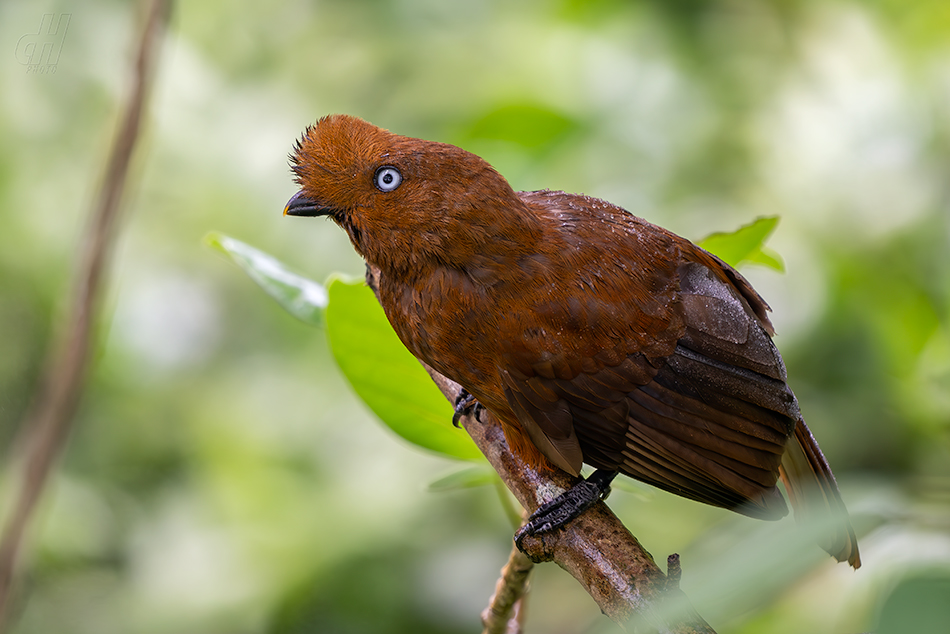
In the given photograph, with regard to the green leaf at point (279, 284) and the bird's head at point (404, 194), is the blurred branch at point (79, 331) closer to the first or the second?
the bird's head at point (404, 194)

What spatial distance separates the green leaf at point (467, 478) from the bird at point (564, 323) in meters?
0.18

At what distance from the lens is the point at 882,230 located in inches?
123

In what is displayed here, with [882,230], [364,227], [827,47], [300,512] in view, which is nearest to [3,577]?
[364,227]

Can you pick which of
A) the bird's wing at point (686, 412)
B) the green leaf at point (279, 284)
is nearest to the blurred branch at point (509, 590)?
the bird's wing at point (686, 412)

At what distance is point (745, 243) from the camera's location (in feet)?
5.00

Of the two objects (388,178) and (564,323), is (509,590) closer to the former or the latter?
(564,323)

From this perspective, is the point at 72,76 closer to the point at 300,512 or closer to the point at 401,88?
the point at 401,88

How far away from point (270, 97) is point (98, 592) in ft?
7.28

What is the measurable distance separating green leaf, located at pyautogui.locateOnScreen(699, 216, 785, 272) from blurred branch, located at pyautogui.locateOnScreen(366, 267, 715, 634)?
511mm

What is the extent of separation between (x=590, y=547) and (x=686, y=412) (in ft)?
1.00

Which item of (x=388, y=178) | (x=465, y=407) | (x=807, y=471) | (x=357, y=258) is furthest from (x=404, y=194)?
(x=357, y=258)

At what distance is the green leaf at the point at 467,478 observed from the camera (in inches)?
62.7

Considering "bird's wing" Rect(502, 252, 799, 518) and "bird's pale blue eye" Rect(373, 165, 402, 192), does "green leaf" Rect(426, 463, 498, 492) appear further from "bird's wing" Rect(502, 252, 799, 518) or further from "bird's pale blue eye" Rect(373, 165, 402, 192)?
"bird's pale blue eye" Rect(373, 165, 402, 192)

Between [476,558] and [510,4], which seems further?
[510,4]
